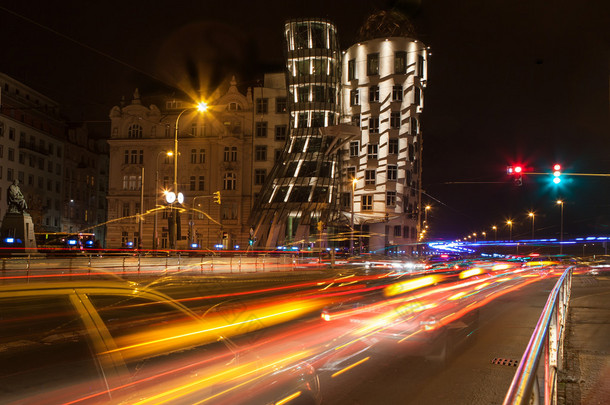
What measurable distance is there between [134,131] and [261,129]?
1766 centimetres

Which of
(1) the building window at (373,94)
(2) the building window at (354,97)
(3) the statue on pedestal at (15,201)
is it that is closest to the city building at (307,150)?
(2) the building window at (354,97)

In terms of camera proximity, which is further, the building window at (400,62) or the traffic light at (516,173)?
the building window at (400,62)

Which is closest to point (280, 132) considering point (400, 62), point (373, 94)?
point (373, 94)

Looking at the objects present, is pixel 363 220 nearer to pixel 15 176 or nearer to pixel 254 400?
pixel 15 176

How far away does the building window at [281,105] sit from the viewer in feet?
221

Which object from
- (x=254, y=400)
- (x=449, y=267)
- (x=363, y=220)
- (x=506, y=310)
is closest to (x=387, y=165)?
(x=363, y=220)

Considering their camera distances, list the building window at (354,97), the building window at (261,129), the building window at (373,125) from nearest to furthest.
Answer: the building window at (373,125)
the building window at (354,97)
the building window at (261,129)

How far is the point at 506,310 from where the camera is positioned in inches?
621

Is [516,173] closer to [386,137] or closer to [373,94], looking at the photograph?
[386,137]

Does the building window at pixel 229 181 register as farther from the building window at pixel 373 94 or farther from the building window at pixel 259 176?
the building window at pixel 373 94

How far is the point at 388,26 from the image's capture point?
61.2 metres

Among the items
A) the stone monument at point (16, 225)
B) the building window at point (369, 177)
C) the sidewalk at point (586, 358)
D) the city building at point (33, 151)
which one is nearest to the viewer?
the sidewalk at point (586, 358)

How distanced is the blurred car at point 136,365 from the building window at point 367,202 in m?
49.3

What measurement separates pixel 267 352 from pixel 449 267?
26647 mm
